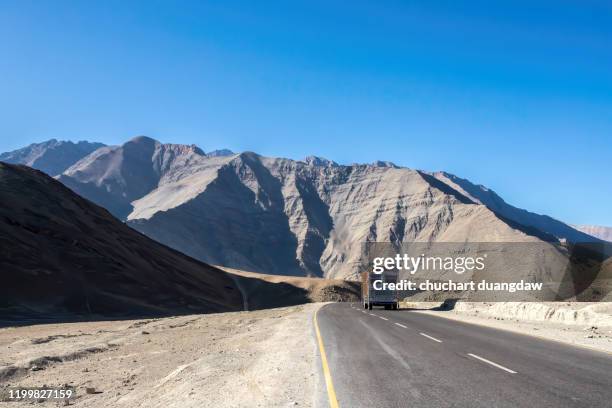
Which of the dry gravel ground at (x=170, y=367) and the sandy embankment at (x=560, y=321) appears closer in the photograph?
the dry gravel ground at (x=170, y=367)

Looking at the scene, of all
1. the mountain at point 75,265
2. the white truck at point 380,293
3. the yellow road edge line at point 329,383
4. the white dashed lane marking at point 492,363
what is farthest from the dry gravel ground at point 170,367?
the white truck at point 380,293

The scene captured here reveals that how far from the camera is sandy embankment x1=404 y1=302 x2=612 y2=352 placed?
716 inches

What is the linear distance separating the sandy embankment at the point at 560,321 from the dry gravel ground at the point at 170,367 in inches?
368

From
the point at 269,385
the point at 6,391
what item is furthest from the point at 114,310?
the point at 269,385

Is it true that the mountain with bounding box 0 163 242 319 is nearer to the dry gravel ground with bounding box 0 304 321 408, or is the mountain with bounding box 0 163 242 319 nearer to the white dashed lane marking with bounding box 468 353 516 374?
the dry gravel ground with bounding box 0 304 321 408

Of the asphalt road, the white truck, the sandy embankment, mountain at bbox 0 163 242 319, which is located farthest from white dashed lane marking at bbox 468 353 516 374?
mountain at bbox 0 163 242 319

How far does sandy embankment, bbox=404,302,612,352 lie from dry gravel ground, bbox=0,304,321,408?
9351mm

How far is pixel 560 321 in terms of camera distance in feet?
83.6

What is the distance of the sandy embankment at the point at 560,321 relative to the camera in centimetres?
1819

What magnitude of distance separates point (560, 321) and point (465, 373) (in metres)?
17.9

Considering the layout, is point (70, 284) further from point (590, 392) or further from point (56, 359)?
point (590, 392)

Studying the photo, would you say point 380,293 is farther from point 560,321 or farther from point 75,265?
point 75,265

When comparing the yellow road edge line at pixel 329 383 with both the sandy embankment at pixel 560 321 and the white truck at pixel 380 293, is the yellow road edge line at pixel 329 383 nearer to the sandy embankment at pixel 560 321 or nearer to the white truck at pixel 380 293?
the sandy embankment at pixel 560 321

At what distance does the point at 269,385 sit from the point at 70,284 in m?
43.2
